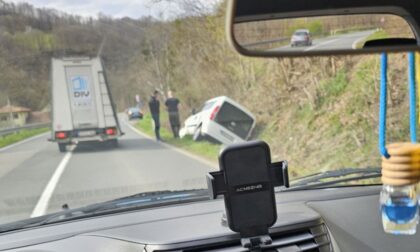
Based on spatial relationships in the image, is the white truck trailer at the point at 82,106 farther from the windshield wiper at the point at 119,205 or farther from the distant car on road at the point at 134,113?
the windshield wiper at the point at 119,205

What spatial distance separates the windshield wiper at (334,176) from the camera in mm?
4141

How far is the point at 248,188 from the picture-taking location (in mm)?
3086

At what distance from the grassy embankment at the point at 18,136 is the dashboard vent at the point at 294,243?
230 centimetres

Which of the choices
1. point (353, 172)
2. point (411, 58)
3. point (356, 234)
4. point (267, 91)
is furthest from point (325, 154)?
point (411, 58)

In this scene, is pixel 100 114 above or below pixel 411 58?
below

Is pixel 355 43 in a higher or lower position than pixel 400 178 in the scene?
higher

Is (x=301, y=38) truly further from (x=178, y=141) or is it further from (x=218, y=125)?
(x=178, y=141)

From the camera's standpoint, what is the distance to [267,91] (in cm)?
808

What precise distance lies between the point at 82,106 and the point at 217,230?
9.11ft

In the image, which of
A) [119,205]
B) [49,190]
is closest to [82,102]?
[49,190]

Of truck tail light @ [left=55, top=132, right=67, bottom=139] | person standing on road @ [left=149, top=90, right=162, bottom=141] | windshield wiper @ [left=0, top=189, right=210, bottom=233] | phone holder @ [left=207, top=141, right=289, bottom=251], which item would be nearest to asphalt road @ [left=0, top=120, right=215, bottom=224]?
truck tail light @ [left=55, top=132, right=67, bottom=139]

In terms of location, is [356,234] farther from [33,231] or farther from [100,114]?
[100,114]

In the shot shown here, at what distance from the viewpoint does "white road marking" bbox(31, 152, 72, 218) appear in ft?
13.1

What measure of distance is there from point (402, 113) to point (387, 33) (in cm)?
570
